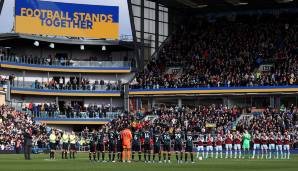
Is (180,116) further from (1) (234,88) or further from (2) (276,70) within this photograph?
(2) (276,70)

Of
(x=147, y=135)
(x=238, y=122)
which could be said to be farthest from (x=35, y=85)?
(x=147, y=135)

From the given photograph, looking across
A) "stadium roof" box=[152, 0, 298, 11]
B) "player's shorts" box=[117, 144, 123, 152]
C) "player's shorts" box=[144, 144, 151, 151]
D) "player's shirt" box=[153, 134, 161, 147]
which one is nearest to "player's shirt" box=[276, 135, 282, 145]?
"player's shirt" box=[153, 134, 161, 147]

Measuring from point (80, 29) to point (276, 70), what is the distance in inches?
1098

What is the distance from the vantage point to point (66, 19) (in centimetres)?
9988

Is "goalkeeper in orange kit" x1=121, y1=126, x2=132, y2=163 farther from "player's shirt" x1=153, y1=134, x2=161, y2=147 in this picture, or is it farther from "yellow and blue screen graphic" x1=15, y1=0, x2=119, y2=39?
"yellow and blue screen graphic" x1=15, y1=0, x2=119, y2=39

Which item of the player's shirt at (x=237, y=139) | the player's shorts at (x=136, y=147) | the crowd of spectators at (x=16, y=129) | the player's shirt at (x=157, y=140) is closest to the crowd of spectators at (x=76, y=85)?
the crowd of spectators at (x=16, y=129)

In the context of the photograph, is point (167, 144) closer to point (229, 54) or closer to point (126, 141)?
point (126, 141)

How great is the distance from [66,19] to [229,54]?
2239 centimetres

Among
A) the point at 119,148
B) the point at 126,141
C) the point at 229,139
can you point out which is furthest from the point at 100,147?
the point at 229,139

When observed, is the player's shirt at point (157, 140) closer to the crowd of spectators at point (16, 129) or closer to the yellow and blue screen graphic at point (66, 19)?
the crowd of spectators at point (16, 129)

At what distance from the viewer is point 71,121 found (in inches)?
3706

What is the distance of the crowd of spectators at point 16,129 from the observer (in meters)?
76.0

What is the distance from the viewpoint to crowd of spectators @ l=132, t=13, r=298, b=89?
89.1m

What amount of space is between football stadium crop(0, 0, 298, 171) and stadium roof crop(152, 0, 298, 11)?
0.15 meters
